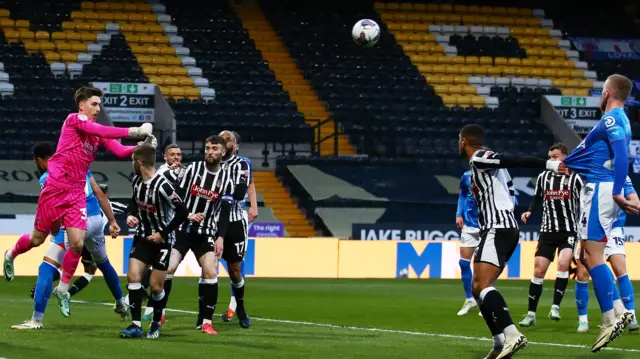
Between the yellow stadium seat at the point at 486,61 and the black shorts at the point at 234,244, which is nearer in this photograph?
the black shorts at the point at 234,244

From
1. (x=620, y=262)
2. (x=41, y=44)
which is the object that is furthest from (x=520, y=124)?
(x=620, y=262)

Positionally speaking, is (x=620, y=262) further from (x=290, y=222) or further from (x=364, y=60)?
(x=364, y=60)

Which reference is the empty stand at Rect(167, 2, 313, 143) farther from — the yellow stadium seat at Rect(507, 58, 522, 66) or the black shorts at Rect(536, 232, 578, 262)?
the black shorts at Rect(536, 232, 578, 262)

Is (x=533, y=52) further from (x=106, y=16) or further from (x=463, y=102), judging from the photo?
(x=106, y=16)

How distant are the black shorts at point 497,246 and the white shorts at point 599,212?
0.79m

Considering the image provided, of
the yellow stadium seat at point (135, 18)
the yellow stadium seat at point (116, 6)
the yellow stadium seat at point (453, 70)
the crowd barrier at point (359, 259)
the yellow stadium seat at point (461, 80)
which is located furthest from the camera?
the yellow stadium seat at point (453, 70)

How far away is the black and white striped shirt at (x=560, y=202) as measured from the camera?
13320mm

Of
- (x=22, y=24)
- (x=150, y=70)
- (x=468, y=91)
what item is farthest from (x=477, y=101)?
(x=22, y=24)

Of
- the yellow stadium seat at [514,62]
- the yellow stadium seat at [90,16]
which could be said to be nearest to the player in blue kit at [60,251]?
the yellow stadium seat at [90,16]

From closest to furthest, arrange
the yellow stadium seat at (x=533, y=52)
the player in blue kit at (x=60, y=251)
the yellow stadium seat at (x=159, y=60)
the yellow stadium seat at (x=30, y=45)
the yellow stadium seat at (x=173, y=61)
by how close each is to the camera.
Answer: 1. the player in blue kit at (x=60, y=251)
2. the yellow stadium seat at (x=30, y=45)
3. the yellow stadium seat at (x=159, y=60)
4. the yellow stadium seat at (x=173, y=61)
5. the yellow stadium seat at (x=533, y=52)

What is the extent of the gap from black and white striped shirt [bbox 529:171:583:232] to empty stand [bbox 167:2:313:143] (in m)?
16.7

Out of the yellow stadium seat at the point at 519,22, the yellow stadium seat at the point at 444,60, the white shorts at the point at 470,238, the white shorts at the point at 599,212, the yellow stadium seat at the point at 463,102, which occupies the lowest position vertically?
the white shorts at the point at 470,238

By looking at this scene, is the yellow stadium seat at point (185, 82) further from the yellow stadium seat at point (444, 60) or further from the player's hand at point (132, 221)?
the player's hand at point (132, 221)

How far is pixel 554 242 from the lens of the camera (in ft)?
43.9
